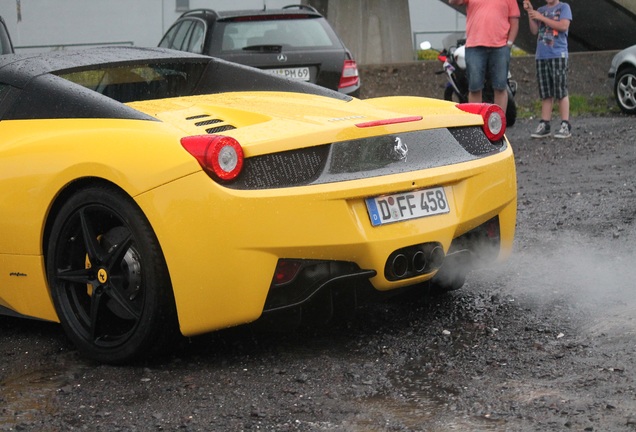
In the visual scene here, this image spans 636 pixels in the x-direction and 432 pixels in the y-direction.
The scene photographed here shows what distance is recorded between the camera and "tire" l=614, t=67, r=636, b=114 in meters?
15.8

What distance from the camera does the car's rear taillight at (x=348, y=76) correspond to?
12.9 m

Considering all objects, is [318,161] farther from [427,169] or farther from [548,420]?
[548,420]

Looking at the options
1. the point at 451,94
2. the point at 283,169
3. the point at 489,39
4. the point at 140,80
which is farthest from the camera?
the point at 451,94

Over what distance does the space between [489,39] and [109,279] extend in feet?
27.3

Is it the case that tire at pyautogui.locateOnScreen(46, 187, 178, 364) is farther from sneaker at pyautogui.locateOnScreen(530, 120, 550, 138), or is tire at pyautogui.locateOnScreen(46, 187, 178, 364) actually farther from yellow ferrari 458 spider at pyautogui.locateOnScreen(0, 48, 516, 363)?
sneaker at pyautogui.locateOnScreen(530, 120, 550, 138)

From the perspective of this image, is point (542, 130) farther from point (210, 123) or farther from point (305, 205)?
point (305, 205)

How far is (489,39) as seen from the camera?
12672 mm

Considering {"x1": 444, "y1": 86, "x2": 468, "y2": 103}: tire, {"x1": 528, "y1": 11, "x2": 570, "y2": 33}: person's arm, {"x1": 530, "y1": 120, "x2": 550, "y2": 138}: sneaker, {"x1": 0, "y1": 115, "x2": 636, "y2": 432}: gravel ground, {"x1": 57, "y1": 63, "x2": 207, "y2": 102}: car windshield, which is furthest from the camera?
{"x1": 444, "y1": 86, "x2": 468, "y2": 103}: tire

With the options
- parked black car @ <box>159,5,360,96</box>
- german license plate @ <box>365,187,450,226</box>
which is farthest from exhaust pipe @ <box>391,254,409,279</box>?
parked black car @ <box>159,5,360,96</box>

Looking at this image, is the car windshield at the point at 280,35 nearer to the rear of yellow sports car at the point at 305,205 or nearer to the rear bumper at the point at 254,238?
the rear of yellow sports car at the point at 305,205

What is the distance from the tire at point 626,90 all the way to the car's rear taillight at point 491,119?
34.7ft

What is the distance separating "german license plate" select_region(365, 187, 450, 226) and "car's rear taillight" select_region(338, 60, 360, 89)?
25.8 feet

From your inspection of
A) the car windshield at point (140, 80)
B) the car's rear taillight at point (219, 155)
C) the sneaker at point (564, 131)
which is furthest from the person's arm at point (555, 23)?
the car's rear taillight at point (219, 155)

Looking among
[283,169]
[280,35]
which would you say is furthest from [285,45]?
[283,169]
